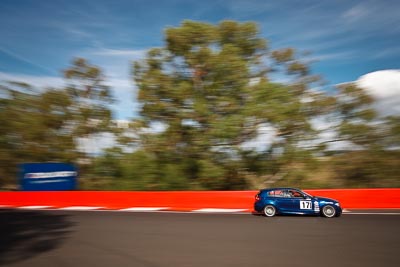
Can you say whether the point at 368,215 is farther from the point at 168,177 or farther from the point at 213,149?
the point at 168,177

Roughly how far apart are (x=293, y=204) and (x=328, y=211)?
1200mm

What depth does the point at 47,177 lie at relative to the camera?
2055cm

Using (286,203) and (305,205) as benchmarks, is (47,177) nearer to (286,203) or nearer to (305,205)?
(286,203)

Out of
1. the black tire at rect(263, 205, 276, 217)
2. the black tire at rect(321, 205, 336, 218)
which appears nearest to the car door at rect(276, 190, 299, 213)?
the black tire at rect(263, 205, 276, 217)

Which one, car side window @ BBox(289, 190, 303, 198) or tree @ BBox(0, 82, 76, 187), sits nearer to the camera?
car side window @ BBox(289, 190, 303, 198)

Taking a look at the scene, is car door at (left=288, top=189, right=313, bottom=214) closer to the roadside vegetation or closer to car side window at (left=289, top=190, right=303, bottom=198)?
Answer: car side window at (left=289, top=190, right=303, bottom=198)

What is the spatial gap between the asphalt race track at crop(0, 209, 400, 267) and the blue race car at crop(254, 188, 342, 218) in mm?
340

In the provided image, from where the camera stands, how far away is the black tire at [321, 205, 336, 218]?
1178 cm

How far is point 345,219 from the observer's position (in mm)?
11242

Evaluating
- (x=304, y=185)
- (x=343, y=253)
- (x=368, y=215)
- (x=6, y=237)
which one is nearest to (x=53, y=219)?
(x=6, y=237)

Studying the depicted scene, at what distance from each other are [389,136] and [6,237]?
68.1ft

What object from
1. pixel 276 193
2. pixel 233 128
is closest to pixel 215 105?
pixel 233 128

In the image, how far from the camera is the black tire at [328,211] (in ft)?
38.7

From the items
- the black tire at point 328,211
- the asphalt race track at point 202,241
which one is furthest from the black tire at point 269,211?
the black tire at point 328,211
